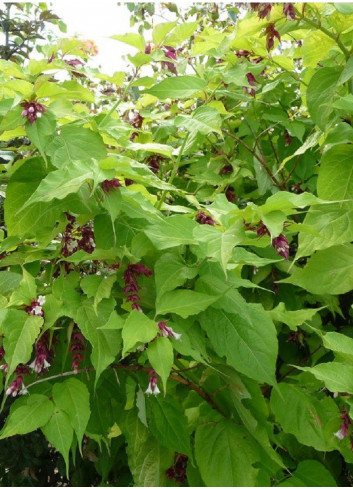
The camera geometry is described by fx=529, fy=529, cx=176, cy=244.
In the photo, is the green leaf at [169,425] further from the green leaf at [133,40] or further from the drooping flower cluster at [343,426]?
the green leaf at [133,40]

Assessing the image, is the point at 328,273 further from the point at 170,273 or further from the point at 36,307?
the point at 36,307

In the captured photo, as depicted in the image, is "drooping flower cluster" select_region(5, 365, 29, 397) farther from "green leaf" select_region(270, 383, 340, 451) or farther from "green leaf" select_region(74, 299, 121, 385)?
"green leaf" select_region(270, 383, 340, 451)

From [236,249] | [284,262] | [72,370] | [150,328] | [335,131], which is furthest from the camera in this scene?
[284,262]

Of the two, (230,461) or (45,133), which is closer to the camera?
(45,133)

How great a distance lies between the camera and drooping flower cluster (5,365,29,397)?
3.14 ft

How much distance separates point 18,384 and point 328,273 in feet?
2.29

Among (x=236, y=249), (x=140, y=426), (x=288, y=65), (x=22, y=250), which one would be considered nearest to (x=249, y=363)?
(x=236, y=249)

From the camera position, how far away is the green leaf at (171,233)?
35.6 inches

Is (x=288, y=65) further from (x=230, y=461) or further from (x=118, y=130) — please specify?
(x=230, y=461)

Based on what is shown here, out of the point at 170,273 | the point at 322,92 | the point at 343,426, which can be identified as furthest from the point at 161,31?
the point at 343,426

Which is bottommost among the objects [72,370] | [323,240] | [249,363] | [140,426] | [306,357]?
[306,357]

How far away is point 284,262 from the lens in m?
1.41

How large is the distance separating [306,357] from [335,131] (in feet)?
2.23

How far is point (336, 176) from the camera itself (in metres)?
→ 1.18
